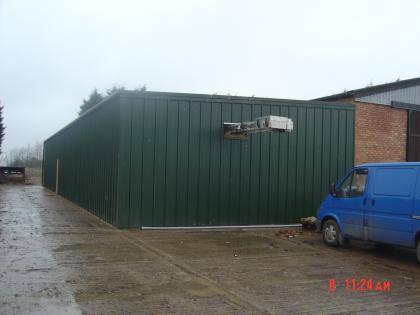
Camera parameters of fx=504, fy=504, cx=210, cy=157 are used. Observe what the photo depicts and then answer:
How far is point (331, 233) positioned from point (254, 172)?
362cm

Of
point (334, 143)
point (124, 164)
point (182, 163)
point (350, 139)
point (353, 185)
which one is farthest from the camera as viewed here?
point (350, 139)

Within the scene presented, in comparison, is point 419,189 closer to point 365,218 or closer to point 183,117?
point 365,218

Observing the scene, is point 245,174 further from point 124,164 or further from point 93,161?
point 93,161

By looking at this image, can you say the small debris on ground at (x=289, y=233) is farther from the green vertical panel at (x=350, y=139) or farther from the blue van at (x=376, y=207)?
the green vertical panel at (x=350, y=139)

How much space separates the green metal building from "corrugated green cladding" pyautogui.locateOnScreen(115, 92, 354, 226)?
0.09ft

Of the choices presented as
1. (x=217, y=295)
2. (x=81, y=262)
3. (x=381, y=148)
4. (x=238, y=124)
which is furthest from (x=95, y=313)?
(x=381, y=148)

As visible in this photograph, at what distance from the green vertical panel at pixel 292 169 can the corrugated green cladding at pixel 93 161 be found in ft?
16.1

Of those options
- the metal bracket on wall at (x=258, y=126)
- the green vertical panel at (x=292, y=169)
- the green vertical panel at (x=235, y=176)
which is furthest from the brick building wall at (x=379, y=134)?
the metal bracket on wall at (x=258, y=126)

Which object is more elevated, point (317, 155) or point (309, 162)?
point (317, 155)

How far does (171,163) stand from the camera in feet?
44.5

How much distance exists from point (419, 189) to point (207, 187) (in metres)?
6.13

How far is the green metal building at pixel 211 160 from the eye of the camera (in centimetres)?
1329

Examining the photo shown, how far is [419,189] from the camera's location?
905 centimetres
